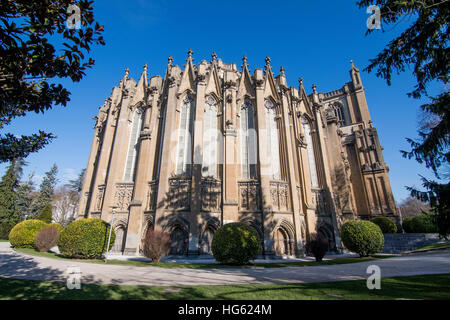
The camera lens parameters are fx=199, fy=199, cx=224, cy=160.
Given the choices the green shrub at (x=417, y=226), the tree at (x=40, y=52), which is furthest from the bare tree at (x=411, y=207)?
the tree at (x=40, y=52)

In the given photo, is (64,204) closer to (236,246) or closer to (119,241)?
(119,241)

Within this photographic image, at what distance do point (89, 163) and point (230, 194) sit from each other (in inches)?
646

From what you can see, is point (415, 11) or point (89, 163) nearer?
point (415, 11)

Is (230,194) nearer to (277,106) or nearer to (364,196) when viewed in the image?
(277,106)

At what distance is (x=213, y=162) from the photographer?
703 inches

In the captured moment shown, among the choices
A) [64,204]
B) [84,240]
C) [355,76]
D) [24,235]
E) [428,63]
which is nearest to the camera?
[428,63]

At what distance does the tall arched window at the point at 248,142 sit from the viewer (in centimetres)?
1800

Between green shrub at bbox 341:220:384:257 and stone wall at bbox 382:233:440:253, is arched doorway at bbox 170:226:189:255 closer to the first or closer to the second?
green shrub at bbox 341:220:384:257

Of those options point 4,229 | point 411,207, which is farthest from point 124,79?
point 411,207

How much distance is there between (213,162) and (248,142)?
3930 mm

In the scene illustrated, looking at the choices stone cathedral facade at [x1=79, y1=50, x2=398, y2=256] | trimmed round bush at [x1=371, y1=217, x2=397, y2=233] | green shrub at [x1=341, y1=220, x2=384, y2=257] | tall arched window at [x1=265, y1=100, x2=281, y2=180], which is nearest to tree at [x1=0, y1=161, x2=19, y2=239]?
stone cathedral facade at [x1=79, y1=50, x2=398, y2=256]

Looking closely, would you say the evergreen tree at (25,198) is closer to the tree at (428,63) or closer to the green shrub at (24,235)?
the green shrub at (24,235)
